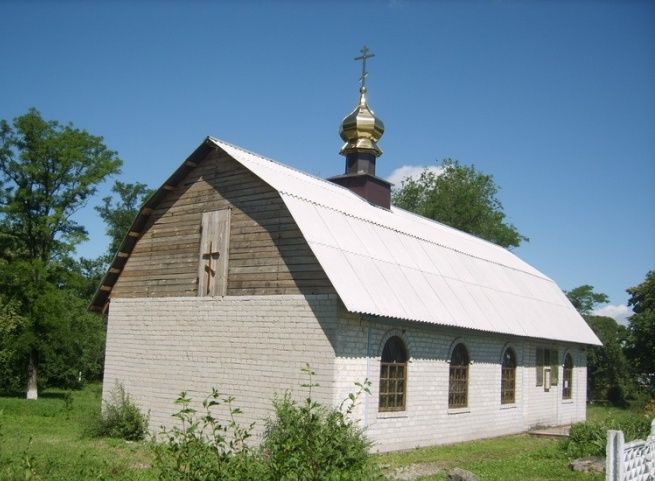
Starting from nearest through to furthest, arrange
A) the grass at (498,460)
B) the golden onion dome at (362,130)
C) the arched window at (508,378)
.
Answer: the grass at (498,460)
the arched window at (508,378)
the golden onion dome at (362,130)

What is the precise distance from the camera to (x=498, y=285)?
21891 millimetres

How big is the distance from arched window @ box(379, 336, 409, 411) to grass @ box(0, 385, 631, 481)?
104 centimetres

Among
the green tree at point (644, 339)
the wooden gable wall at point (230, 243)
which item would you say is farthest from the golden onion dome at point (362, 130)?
the green tree at point (644, 339)

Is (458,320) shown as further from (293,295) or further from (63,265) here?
(63,265)

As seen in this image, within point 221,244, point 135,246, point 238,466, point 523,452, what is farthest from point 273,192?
point 238,466

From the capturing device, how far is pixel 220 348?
595 inches

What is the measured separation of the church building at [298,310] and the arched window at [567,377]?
4527 mm

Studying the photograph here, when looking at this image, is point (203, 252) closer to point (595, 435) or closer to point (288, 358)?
point (288, 358)

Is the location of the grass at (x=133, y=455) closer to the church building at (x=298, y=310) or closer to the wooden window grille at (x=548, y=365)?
the church building at (x=298, y=310)

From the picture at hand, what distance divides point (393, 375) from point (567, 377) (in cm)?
1225

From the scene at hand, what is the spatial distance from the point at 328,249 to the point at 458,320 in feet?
14.2

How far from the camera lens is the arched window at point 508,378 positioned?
20000mm

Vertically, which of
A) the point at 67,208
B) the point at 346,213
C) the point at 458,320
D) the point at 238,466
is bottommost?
the point at 238,466

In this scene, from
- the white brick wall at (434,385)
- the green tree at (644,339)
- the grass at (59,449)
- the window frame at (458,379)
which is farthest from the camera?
the green tree at (644,339)
